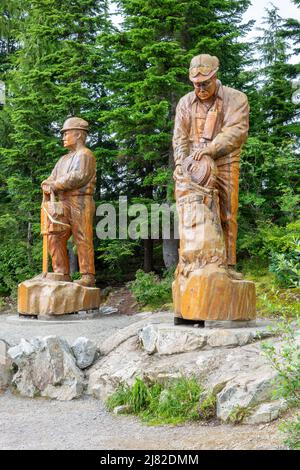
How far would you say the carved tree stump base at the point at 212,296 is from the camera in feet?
21.3

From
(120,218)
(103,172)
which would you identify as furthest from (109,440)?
(103,172)

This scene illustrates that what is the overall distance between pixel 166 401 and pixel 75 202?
18.6 ft

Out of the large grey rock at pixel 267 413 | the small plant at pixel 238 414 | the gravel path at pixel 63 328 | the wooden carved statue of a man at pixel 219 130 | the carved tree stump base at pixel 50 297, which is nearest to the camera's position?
the large grey rock at pixel 267 413

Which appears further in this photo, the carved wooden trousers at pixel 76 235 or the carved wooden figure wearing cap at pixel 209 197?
the carved wooden trousers at pixel 76 235

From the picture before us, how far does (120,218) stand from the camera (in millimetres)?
13109

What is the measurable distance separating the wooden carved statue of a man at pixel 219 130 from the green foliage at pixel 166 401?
6.51ft

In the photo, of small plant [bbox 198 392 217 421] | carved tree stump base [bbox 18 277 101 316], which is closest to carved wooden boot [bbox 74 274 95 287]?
carved tree stump base [bbox 18 277 101 316]

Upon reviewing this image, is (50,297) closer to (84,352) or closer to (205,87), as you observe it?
(84,352)

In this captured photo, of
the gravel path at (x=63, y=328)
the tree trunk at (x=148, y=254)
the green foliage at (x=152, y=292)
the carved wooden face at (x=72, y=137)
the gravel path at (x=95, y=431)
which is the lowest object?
the gravel path at (x=95, y=431)

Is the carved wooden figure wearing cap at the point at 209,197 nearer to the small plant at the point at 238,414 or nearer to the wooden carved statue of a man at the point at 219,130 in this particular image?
the wooden carved statue of a man at the point at 219,130

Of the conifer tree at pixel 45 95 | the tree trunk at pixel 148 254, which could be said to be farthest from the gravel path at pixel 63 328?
the conifer tree at pixel 45 95

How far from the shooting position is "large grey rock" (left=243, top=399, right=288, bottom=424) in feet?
A: 15.6

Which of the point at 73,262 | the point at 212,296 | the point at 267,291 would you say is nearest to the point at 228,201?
the point at 212,296

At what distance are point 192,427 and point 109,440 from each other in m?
0.76
